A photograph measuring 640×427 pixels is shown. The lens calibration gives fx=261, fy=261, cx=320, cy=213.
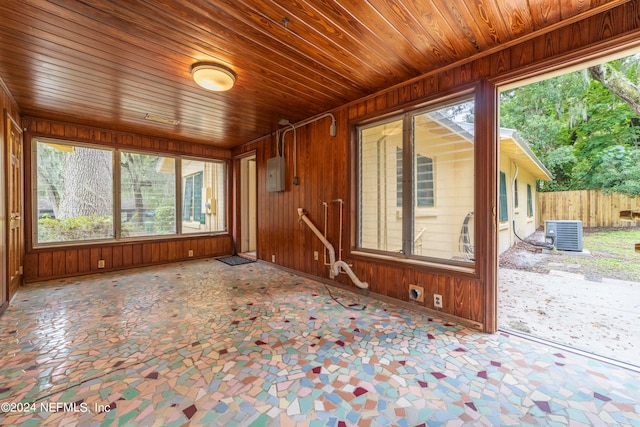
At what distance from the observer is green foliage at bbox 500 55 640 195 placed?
8.00 metres

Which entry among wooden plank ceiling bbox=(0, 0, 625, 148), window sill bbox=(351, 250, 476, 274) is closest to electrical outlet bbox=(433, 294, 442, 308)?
window sill bbox=(351, 250, 476, 274)

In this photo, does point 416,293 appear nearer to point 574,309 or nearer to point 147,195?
point 574,309

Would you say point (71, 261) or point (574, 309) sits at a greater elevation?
point (71, 261)

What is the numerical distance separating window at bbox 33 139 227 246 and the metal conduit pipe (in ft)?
9.02

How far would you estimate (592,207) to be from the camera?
8367mm

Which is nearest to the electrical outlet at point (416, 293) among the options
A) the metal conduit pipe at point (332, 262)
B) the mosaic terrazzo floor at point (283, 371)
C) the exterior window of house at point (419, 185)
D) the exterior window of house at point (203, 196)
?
the mosaic terrazzo floor at point (283, 371)

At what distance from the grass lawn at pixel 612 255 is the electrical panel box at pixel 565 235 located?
340 millimetres

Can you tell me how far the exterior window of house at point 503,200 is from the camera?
18.8 feet

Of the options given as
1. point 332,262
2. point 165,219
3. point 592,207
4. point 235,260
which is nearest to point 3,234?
point 165,219

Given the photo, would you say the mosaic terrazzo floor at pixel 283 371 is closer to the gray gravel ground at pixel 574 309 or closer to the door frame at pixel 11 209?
the gray gravel ground at pixel 574 309

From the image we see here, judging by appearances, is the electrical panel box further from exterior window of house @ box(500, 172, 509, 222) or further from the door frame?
the door frame

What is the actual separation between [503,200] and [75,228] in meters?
8.19

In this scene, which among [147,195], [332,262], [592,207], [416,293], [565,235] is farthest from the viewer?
[592,207]

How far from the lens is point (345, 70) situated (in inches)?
101
